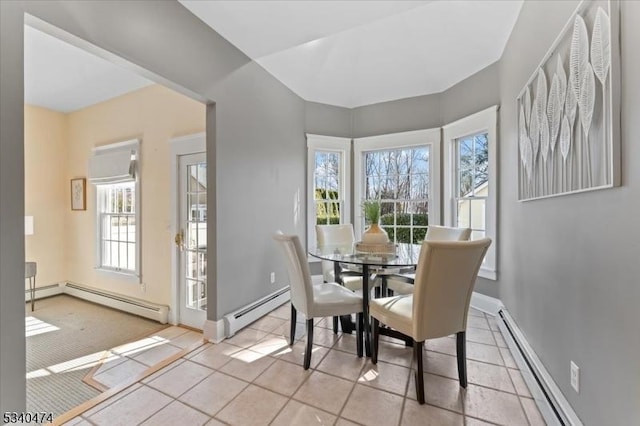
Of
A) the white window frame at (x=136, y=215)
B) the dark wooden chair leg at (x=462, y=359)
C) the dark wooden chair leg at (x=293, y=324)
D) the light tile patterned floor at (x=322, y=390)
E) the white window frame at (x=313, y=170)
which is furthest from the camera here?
the white window frame at (x=313, y=170)

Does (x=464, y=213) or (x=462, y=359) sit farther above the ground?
(x=464, y=213)

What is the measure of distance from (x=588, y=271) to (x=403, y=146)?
9.81 ft

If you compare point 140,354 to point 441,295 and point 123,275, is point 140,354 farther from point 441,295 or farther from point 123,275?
point 441,295

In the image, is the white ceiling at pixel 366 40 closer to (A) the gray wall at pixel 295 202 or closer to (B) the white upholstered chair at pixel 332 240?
(A) the gray wall at pixel 295 202

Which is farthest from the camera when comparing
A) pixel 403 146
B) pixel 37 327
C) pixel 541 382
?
pixel 403 146

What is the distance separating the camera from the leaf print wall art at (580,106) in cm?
103

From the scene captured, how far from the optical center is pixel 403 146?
3.96 metres

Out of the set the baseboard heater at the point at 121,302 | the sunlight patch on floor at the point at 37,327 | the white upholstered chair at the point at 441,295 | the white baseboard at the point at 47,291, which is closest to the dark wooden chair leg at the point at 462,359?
the white upholstered chair at the point at 441,295

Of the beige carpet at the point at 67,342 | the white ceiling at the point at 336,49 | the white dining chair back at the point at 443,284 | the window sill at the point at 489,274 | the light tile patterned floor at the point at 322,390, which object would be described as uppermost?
the white ceiling at the point at 336,49

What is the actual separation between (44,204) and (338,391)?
16.5ft

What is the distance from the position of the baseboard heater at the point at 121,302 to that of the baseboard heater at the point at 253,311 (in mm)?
1125

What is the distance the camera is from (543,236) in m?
1.79

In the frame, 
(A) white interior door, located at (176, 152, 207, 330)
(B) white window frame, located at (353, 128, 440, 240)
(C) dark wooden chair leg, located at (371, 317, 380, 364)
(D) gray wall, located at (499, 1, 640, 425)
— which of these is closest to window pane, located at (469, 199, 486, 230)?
(B) white window frame, located at (353, 128, 440, 240)

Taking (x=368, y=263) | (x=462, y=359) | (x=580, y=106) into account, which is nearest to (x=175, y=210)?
(x=368, y=263)
